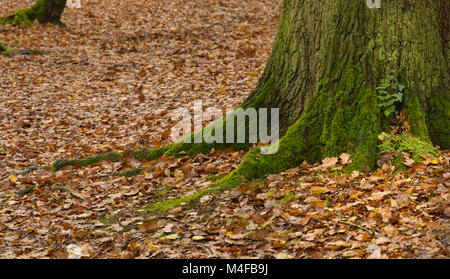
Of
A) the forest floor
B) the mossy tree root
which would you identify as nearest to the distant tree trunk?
the forest floor

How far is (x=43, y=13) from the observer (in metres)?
15.2

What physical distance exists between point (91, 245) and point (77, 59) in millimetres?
9292

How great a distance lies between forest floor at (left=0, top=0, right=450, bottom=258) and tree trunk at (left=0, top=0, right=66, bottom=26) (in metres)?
4.12

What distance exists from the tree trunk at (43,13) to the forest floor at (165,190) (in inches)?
162

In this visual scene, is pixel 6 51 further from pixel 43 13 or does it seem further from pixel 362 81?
pixel 362 81

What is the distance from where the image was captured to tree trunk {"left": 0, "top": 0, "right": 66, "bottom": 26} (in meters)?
15.2

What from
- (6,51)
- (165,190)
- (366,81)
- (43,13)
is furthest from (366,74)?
(43,13)

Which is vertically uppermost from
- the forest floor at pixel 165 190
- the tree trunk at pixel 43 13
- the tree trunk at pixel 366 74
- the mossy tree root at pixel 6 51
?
the tree trunk at pixel 43 13

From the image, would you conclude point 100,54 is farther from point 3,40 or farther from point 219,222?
point 219,222

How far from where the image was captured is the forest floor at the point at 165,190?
4.00 meters

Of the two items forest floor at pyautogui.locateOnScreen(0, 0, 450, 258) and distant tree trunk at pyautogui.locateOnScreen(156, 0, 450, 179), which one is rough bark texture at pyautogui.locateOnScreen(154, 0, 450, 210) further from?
forest floor at pyautogui.locateOnScreen(0, 0, 450, 258)

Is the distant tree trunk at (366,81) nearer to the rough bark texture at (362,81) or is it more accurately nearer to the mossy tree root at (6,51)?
the rough bark texture at (362,81)

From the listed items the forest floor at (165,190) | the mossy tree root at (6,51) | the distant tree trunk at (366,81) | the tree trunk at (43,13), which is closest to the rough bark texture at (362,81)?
the distant tree trunk at (366,81)
